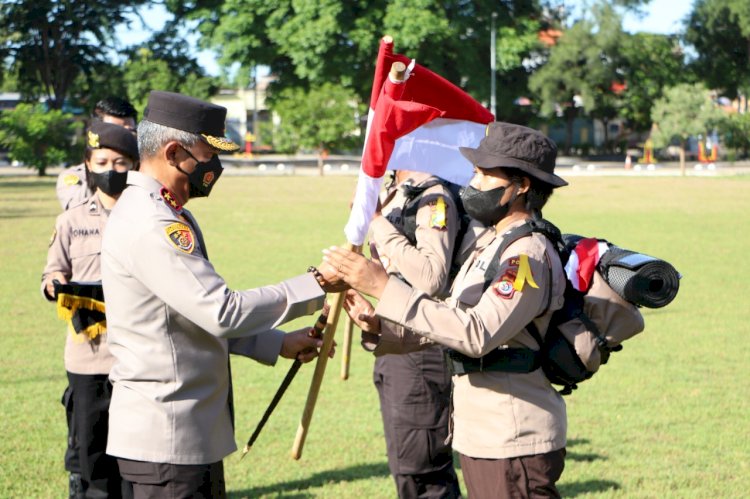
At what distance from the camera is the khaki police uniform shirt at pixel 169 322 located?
3576 millimetres

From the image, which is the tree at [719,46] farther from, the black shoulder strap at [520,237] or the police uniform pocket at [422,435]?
the black shoulder strap at [520,237]

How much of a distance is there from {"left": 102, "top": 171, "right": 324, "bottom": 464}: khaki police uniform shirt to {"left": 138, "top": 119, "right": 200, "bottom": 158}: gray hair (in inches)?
4.4

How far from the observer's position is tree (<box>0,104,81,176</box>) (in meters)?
50.7

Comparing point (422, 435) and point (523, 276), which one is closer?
point (523, 276)

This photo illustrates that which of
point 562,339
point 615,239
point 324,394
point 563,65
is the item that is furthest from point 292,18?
point 562,339

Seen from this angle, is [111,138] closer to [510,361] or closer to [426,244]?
[426,244]

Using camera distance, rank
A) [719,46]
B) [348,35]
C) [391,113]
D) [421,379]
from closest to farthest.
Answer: [391,113]
[421,379]
[348,35]
[719,46]

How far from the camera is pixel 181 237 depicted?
12.0 ft

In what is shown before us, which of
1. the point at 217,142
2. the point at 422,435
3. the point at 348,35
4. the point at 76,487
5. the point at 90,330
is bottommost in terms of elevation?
the point at 76,487

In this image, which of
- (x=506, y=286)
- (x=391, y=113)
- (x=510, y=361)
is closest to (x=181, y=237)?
(x=391, y=113)

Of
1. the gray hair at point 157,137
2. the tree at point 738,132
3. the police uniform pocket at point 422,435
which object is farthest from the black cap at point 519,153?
the tree at point 738,132

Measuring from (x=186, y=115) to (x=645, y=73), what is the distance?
234 ft

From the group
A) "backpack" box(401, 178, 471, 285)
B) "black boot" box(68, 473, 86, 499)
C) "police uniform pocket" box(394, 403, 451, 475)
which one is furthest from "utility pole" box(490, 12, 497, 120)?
"black boot" box(68, 473, 86, 499)

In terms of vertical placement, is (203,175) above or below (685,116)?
below
